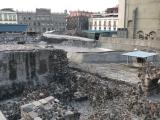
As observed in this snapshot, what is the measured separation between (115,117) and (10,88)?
6712mm

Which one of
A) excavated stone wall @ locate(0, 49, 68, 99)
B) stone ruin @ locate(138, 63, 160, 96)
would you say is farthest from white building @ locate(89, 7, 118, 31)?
stone ruin @ locate(138, 63, 160, 96)

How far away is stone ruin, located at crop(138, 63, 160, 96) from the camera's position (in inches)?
446

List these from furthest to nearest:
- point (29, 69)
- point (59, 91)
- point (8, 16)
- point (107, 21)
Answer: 1. point (107, 21)
2. point (8, 16)
3. point (29, 69)
4. point (59, 91)

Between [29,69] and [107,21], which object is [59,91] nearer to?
[29,69]

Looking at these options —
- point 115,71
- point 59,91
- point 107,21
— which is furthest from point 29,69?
point 107,21

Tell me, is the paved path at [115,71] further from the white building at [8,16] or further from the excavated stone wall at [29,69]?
the white building at [8,16]

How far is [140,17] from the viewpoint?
90.3 ft

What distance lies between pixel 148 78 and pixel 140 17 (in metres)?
17.3

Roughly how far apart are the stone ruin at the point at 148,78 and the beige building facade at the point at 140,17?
15.2 meters

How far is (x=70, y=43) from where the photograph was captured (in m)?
25.1


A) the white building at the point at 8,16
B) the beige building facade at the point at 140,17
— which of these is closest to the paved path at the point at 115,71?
the beige building facade at the point at 140,17

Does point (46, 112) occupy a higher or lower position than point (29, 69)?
lower

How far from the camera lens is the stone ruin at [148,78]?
11.3 metres

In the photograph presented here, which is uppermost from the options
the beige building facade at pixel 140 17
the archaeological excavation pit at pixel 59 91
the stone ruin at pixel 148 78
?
the beige building facade at pixel 140 17
